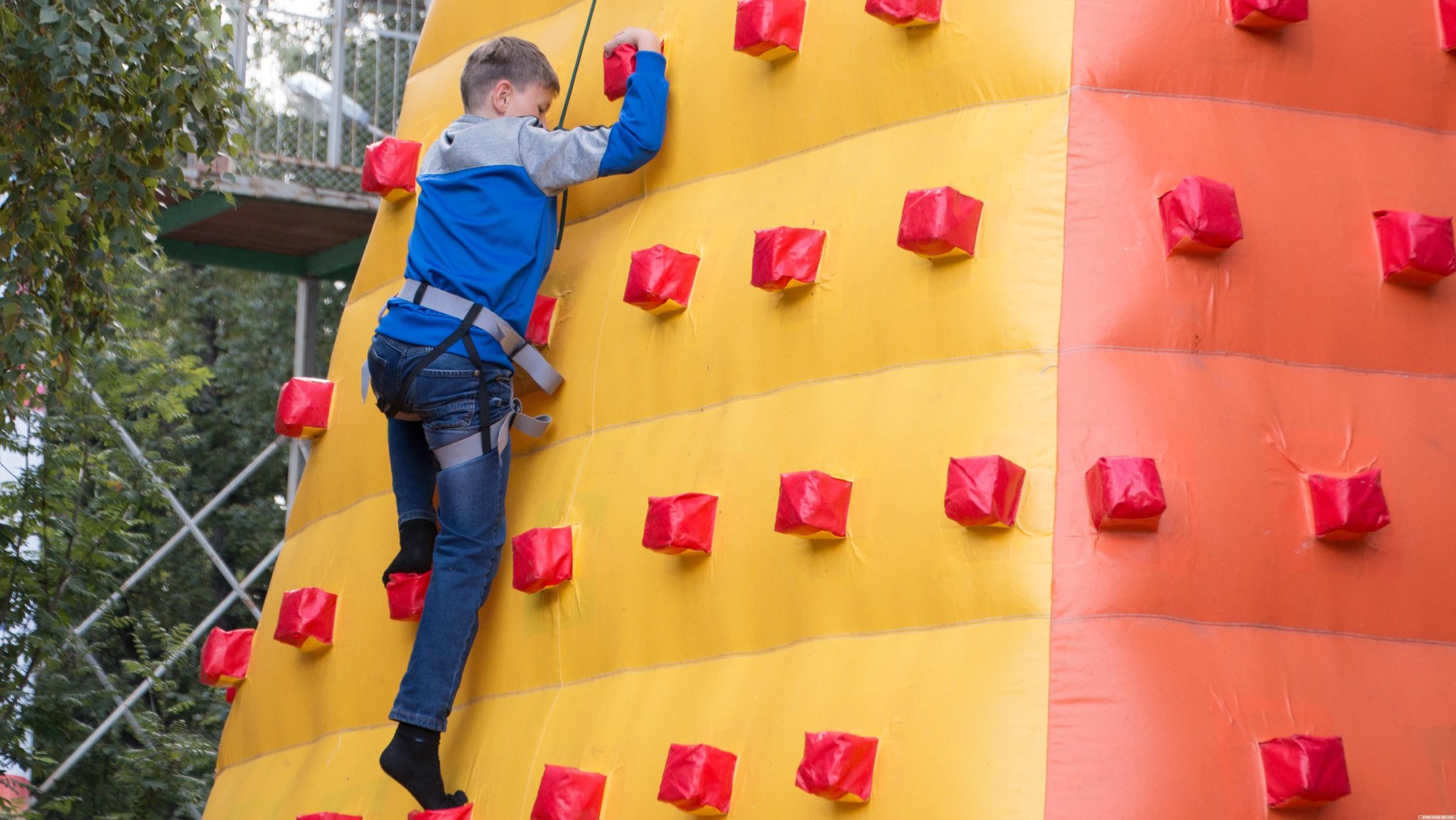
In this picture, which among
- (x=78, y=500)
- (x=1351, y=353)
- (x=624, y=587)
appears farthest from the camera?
(x=78, y=500)

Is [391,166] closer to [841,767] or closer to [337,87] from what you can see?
[841,767]

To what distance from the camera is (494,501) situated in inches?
150

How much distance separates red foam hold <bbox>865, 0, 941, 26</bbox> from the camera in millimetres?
3338

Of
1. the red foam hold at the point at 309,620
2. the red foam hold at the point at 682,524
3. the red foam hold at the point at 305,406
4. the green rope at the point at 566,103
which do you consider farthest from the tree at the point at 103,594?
the red foam hold at the point at 682,524

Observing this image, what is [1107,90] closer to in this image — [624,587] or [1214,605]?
[1214,605]

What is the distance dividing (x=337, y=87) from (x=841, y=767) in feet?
24.1

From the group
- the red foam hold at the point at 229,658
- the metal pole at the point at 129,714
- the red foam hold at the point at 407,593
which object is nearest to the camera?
the red foam hold at the point at 407,593

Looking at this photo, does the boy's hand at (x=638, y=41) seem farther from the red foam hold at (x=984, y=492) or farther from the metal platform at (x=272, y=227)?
the metal platform at (x=272, y=227)

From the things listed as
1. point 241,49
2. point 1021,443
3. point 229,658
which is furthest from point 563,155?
point 241,49

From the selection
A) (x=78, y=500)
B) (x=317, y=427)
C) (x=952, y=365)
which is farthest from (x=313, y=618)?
(x=78, y=500)

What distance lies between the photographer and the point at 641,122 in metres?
3.85

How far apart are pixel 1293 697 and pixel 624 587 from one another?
154 centimetres

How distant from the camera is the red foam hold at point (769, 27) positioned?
3.65 metres

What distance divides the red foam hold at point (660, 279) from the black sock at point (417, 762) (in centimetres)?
116
